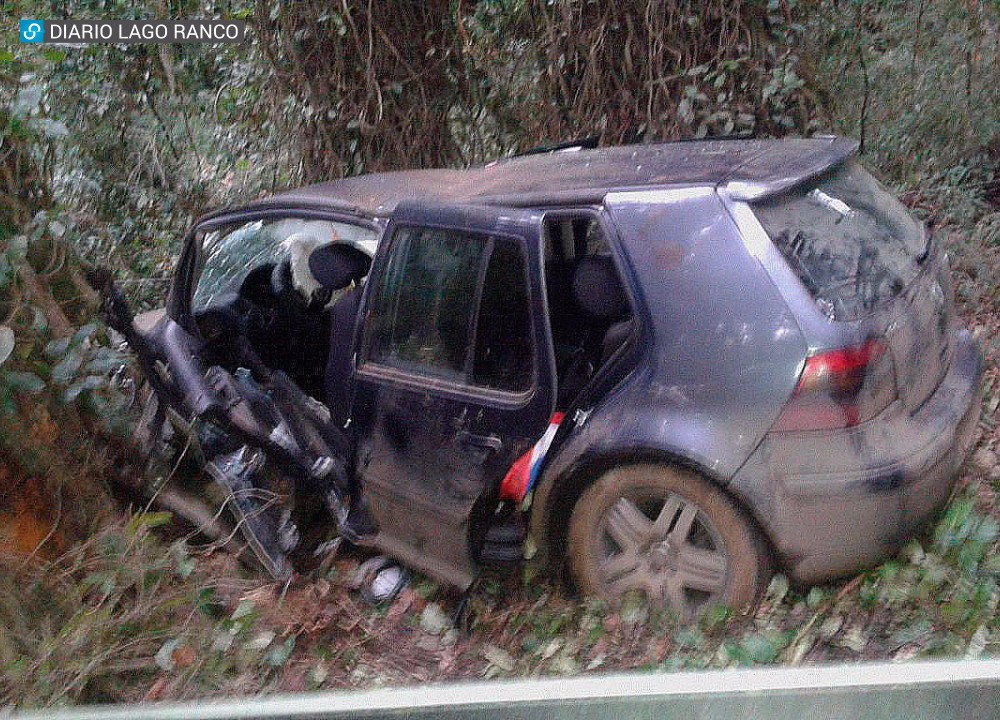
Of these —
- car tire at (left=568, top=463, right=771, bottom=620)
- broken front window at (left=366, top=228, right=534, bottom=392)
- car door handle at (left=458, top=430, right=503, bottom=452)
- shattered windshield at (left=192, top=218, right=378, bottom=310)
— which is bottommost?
car tire at (left=568, top=463, right=771, bottom=620)

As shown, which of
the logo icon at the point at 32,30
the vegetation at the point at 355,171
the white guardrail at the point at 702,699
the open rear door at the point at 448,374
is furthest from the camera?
the logo icon at the point at 32,30

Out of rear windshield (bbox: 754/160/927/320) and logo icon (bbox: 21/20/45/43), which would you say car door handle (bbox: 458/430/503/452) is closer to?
rear windshield (bbox: 754/160/927/320)

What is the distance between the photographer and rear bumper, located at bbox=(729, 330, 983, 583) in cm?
234

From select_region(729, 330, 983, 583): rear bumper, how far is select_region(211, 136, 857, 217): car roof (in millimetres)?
752

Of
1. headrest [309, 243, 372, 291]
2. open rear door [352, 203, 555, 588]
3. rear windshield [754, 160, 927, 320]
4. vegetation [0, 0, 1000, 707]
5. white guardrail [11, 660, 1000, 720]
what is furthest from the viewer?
headrest [309, 243, 372, 291]

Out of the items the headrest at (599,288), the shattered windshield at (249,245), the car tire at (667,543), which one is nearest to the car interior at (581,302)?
the headrest at (599,288)

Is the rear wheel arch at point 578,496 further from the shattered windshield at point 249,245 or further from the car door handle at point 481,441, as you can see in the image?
the shattered windshield at point 249,245

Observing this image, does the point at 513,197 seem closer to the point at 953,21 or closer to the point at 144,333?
the point at 144,333

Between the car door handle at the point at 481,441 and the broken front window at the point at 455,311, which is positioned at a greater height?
the broken front window at the point at 455,311

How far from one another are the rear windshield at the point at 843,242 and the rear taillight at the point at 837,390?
12cm

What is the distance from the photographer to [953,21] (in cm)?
575

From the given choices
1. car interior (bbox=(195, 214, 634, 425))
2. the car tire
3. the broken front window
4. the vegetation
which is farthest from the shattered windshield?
the car tire

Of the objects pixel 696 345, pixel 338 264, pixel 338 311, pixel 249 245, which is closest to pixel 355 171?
pixel 249 245

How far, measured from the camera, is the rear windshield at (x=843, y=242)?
7.87 feet
